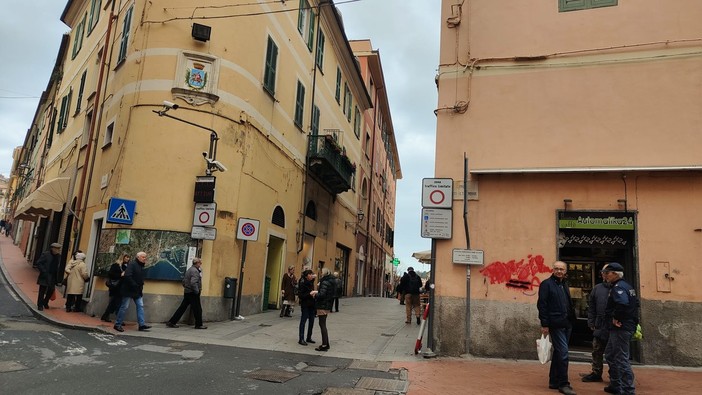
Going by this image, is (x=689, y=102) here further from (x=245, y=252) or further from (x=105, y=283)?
(x=105, y=283)

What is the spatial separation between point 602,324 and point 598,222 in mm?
2620

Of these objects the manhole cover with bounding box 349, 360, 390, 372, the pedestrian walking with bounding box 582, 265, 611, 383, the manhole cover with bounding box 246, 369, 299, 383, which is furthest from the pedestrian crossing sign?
the pedestrian walking with bounding box 582, 265, 611, 383

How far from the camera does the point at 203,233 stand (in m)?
11.5

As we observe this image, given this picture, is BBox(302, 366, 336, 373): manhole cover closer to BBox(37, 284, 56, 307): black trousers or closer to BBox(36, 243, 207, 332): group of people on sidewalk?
BBox(36, 243, 207, 332): group of people on sidewalk

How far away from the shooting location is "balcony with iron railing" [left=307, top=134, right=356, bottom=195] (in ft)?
62.0

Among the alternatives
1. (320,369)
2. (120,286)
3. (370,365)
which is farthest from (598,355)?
(120,286)

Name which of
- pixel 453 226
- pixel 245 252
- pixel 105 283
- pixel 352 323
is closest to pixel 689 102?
pixel 453 226

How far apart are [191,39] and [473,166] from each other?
8.06 meters

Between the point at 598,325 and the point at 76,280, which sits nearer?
the point at 598,325

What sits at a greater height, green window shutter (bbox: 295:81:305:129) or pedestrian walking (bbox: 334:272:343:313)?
green window shutter (bbox: 295:81:305:129)

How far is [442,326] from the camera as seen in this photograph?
905 centimetres

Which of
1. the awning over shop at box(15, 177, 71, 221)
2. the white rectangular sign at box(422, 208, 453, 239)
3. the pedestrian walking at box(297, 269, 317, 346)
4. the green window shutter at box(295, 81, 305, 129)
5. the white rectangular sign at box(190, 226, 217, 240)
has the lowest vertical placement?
the pedestrian walking at box(297, 269, 317, 346)

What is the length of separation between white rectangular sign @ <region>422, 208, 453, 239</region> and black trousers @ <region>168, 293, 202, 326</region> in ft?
17.1

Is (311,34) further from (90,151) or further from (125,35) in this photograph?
(90,151)
